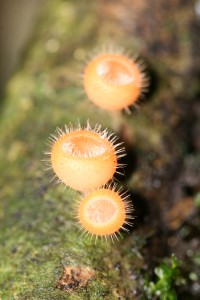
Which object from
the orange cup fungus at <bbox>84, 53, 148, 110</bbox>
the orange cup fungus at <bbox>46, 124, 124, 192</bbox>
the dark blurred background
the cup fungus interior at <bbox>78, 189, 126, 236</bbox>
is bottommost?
the dark blurred background

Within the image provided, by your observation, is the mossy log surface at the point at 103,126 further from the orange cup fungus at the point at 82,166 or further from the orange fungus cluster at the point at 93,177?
the orange cup fungus at the point at 82,166

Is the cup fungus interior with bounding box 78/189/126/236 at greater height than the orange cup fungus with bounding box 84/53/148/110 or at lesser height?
lesser

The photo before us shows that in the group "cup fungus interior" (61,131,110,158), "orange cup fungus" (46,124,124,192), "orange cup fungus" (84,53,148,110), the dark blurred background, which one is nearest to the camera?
"orange cup fungus" (46,124,124,192)

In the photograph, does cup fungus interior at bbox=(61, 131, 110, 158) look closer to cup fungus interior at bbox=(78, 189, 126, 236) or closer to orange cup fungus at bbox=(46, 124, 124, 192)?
orange cup fungus at bbox=(46, 124, 124, 192)

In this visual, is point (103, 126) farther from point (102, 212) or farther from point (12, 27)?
point (12, 27)

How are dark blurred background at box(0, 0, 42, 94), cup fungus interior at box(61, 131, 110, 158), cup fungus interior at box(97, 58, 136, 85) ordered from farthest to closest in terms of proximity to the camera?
dark blurred background at box(0, 0, 42, 94)
cup fungus interior at box(97, 58, 136, 85)
cup fungus interior at box(61, 131, 110, 158)

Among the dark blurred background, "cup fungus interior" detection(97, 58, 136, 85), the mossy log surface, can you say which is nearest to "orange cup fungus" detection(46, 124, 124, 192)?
the mossy log surface
